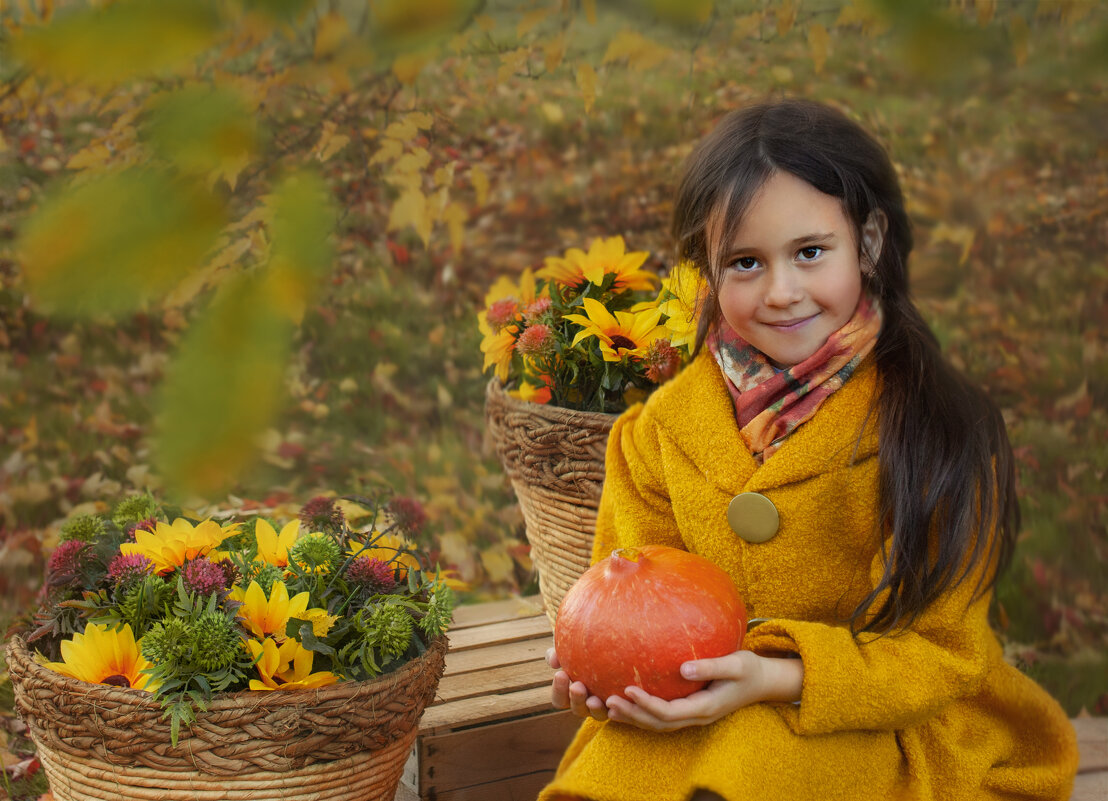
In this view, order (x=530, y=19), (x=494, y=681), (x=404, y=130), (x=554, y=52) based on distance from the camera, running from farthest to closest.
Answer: (x=404, y=130), (x=530, y=19), (x=554, y=52), (x=494, y=681)

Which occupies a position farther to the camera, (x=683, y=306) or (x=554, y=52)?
(x=554, y=52)

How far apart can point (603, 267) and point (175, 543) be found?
92cm

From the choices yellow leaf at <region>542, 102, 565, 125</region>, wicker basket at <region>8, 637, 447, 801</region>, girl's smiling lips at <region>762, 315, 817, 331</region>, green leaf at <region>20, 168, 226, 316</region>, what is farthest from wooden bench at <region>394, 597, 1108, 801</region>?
yellow leaf at <region>542, 102, 565, 125</region>

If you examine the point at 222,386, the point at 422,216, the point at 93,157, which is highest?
the point at 93,157

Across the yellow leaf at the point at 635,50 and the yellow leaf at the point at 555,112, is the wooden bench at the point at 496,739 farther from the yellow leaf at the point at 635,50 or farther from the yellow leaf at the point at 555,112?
the yellow leaf at the point at 555,112

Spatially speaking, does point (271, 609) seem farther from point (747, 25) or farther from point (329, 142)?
point (747, 25)

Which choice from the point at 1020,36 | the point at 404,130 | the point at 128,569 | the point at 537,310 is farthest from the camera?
the point at 404,130

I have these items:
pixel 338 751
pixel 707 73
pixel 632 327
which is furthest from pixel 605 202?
pixel 338 751

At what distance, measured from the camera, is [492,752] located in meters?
1.61

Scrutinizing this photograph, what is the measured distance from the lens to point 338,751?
1.23 meters

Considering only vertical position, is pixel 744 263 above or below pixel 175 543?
above

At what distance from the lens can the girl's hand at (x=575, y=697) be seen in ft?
3.72

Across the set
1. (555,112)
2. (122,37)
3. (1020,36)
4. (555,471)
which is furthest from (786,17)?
(122,37)

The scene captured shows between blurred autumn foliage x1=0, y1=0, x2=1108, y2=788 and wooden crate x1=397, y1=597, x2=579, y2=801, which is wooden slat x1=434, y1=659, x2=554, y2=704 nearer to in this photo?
wooden crate x1=397, y1=597, x2=579, y2=801
